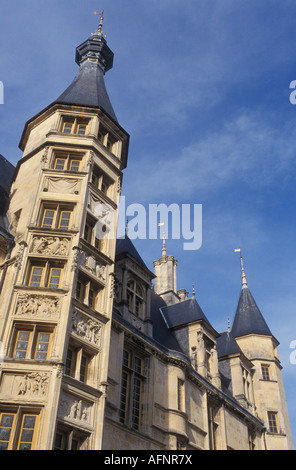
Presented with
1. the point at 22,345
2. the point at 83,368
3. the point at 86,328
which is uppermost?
the point at 86,328

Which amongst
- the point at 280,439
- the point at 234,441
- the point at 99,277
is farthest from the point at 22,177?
the point at 280,439

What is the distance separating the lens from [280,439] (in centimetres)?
2852

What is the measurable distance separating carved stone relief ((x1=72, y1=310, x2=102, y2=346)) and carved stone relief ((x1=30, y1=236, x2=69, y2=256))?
235cm

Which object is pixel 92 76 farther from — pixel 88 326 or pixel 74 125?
pixel 88 326

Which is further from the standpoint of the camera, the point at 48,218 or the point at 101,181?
the point at 101,181

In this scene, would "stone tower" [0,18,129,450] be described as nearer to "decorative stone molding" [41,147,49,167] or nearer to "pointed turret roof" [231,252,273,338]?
"decorative stone molding" [41,147,49,167]

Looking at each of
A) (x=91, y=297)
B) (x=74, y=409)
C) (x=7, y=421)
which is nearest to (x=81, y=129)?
(x=91, y=297)

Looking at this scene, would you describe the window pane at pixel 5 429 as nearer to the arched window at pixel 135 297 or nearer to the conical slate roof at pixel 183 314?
the arched window at pixel 135 297

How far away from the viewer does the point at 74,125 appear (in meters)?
21.4

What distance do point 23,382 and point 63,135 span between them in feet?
36.2

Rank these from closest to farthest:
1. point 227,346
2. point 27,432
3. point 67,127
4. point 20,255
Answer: point 27,432 < point 20,255 < point 67,127 < point 227,346

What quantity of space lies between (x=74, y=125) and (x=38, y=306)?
9.62m

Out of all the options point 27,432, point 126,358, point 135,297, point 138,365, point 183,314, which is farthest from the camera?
point 183,314

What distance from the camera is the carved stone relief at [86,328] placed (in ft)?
49.6
